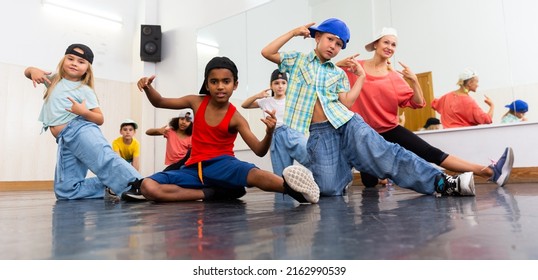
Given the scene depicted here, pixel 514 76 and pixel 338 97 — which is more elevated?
pixel 514 76

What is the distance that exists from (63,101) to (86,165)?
1.46 feet

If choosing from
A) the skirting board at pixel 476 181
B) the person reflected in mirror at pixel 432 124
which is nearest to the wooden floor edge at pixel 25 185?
the skirting board at pixel 476 181

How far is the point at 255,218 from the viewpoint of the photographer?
1145mm

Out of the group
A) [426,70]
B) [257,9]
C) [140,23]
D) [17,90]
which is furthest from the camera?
[140,23]

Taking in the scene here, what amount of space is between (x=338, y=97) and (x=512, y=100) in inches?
86.8

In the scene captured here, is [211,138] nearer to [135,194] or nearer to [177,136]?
[135,194]

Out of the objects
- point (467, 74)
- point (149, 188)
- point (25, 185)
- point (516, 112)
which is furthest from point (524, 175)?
point (25, 185)

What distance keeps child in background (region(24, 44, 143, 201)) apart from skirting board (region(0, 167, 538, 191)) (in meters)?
2.56

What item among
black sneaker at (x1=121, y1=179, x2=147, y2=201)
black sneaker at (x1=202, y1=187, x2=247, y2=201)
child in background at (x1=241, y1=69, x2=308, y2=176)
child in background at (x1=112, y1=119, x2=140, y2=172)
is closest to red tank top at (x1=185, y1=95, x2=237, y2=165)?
black sneaker at (x1=202, y1=187, x2=247, y2=201)

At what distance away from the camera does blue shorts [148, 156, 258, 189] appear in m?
1.97

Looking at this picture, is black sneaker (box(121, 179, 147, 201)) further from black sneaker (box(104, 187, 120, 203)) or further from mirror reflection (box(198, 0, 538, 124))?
mirror reflection (box(198, 0, 538, 124))
